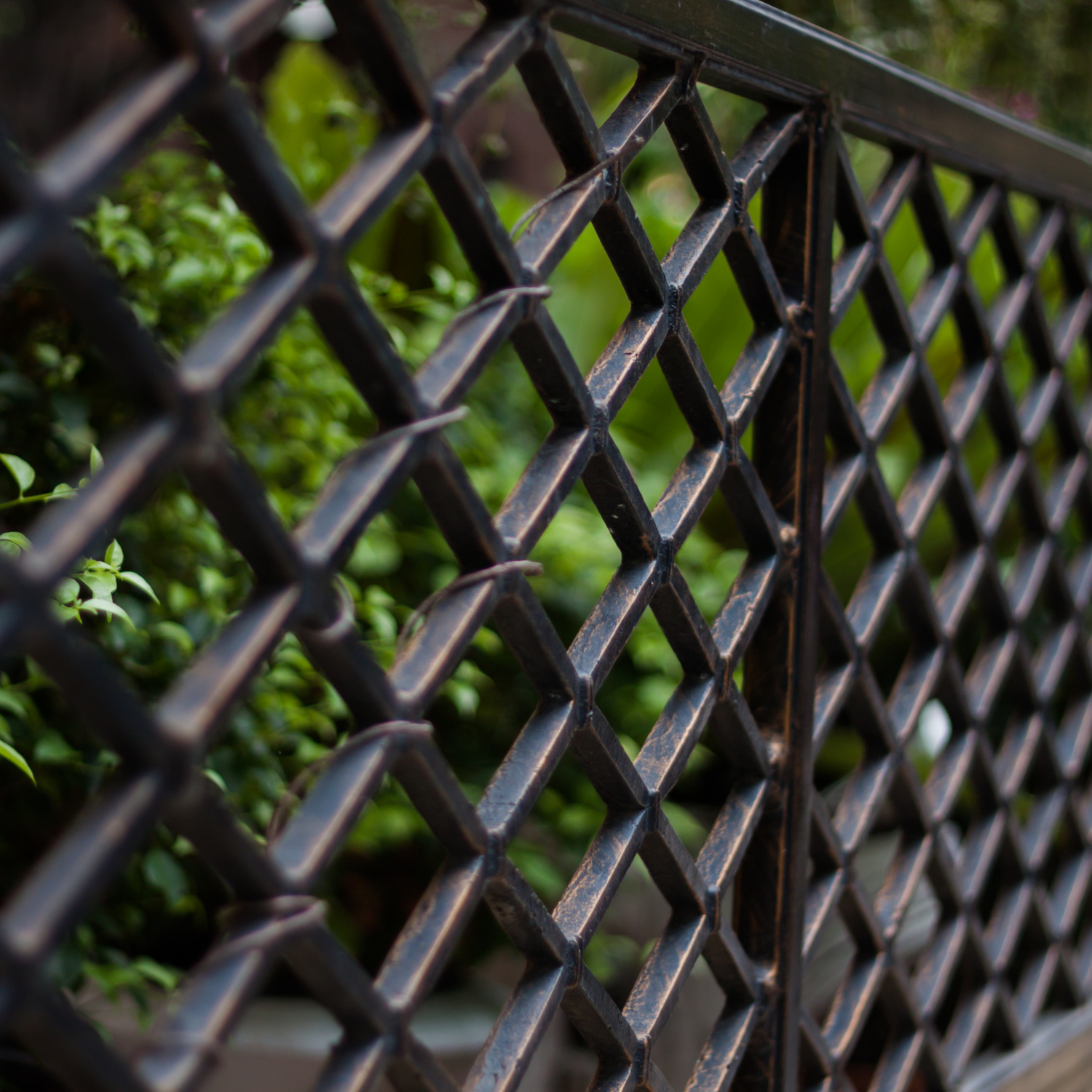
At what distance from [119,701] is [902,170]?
0.91 meters

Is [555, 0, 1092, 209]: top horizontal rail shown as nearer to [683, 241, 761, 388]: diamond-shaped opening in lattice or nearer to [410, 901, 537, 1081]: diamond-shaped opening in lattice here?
[683, 241, 761, 388]: diamond-shaped opening in lattice

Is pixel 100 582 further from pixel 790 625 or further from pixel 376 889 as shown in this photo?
pixel 376 889

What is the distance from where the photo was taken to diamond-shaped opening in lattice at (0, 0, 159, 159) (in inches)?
134

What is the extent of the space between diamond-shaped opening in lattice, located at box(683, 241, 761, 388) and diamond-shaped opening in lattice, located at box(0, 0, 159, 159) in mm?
2192

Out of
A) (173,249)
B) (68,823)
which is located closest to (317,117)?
(173,249)

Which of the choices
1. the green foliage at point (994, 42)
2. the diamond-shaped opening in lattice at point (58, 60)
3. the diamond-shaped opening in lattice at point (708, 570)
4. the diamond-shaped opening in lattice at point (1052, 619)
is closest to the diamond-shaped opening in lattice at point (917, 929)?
the diamond-shaped opening in lattice at point (1052, 619)

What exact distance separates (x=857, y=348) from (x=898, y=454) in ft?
0.88

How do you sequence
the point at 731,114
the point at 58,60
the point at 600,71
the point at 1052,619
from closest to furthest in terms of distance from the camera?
the point at 1052,619
the point at 731,114
the point at 600,71
the point at 58,60

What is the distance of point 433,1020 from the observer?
1.67 meters

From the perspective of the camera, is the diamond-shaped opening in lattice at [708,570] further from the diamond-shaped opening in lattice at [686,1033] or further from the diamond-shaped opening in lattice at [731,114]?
the diamond-shaped opening in lattice at [731,114]

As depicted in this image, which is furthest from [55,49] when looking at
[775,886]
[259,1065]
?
[775,886]

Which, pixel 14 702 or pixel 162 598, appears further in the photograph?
pixel 162 598

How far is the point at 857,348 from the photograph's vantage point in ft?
7.01

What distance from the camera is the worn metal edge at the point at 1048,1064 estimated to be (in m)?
1.26
